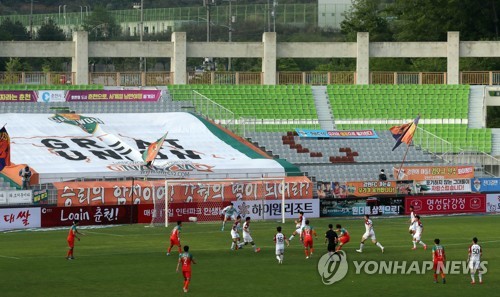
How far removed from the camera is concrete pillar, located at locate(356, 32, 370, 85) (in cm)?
8219

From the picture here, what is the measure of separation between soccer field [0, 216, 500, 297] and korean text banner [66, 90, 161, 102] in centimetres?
2038

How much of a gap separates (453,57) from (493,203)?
21.1 m

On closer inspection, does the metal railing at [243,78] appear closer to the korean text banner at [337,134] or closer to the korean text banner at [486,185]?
the korean text banner at [337,134]

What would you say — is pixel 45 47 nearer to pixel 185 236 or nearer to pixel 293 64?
pixel 185 236

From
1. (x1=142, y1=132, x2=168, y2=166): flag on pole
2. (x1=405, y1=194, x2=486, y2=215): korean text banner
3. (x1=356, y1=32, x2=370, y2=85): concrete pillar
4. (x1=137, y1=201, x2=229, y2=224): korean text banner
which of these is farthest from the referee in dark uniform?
(x1=356, y1=32, x2=370, y2=85): concrete pillar

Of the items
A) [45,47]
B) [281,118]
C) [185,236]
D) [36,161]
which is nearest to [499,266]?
[185,236]

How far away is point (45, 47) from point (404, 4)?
1957 inches

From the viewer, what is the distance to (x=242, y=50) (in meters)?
81.2

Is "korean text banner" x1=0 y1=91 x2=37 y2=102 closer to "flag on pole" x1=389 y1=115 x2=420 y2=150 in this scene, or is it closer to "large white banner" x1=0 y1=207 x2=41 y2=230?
"large white banner" x1=0 y1=207 x2=41 y2=230

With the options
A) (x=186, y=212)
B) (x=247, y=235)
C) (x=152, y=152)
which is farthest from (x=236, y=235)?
(x=152, y=152)

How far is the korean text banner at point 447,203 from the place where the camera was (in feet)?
207

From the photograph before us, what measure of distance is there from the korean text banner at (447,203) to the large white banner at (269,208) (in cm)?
677

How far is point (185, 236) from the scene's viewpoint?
2004 inches

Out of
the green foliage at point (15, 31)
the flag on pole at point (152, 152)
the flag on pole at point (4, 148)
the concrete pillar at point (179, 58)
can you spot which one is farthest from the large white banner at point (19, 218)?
the green foliage at point (15, 31)
